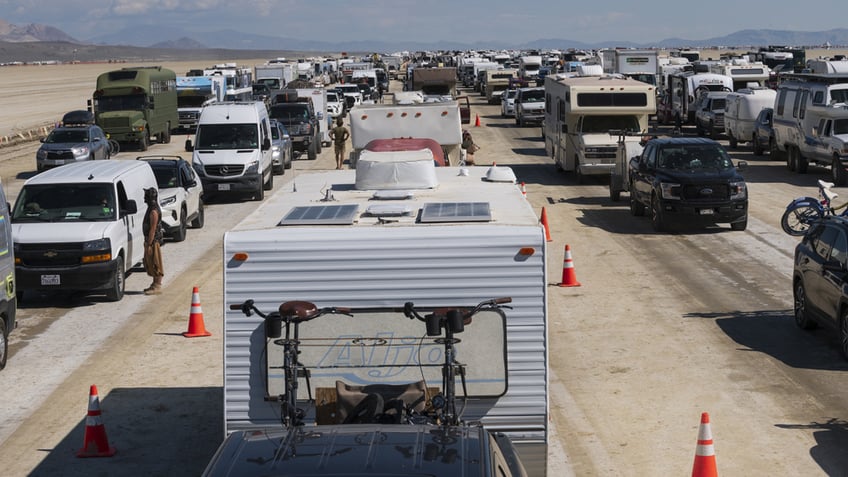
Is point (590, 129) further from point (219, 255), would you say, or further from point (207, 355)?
point (207, 355)

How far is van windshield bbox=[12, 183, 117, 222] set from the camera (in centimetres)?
1920

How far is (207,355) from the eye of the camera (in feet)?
50.5

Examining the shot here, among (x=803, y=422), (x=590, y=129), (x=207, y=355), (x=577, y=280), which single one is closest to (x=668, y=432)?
(x=803, y=422)

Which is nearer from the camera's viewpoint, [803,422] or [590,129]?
[803,422]

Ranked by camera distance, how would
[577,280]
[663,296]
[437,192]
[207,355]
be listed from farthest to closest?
[577,280] < [663,296] < [207,355] < [437,192]

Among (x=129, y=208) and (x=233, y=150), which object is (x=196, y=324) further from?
(x=233, y=150)

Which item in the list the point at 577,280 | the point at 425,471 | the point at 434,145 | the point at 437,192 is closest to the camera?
the point at 425,471

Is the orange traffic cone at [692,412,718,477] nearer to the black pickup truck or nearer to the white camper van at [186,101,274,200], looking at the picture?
the black pickup truck

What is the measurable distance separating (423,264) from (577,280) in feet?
36.5

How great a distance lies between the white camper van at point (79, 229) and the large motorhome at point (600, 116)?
601 inches

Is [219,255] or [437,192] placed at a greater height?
[437,192]

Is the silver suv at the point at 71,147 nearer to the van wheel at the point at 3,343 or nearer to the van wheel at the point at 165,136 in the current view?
the van wheel at the point at 165,136

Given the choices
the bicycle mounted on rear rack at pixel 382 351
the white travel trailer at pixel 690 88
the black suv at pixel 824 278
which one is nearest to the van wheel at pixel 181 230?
the black suv at pixel 824 278

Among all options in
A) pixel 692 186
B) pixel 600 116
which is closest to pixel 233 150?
pixel 600 116
